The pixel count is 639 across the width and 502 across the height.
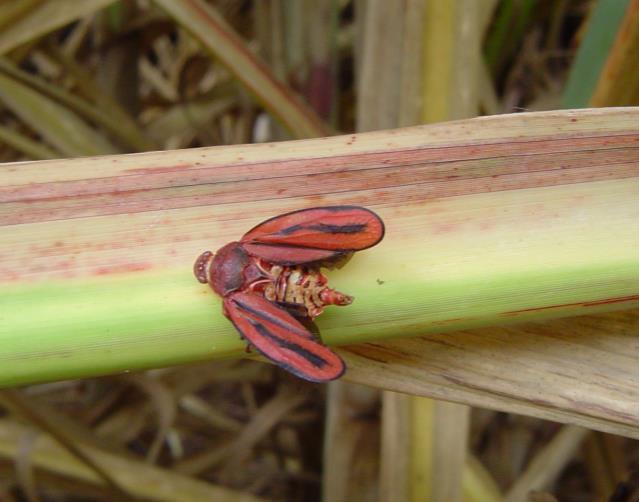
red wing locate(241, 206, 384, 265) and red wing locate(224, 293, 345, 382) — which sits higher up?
red wing locate(241, 206, 384, 265)

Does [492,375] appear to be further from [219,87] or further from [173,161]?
[219,87]

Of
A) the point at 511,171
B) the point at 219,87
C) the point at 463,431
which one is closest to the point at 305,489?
the point at 463,431

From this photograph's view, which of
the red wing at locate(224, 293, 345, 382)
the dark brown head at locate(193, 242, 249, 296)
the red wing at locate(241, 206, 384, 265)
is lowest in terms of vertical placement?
the red wing at locate(224, 293, 345, 382)

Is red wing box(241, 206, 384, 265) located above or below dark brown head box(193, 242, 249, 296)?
above
